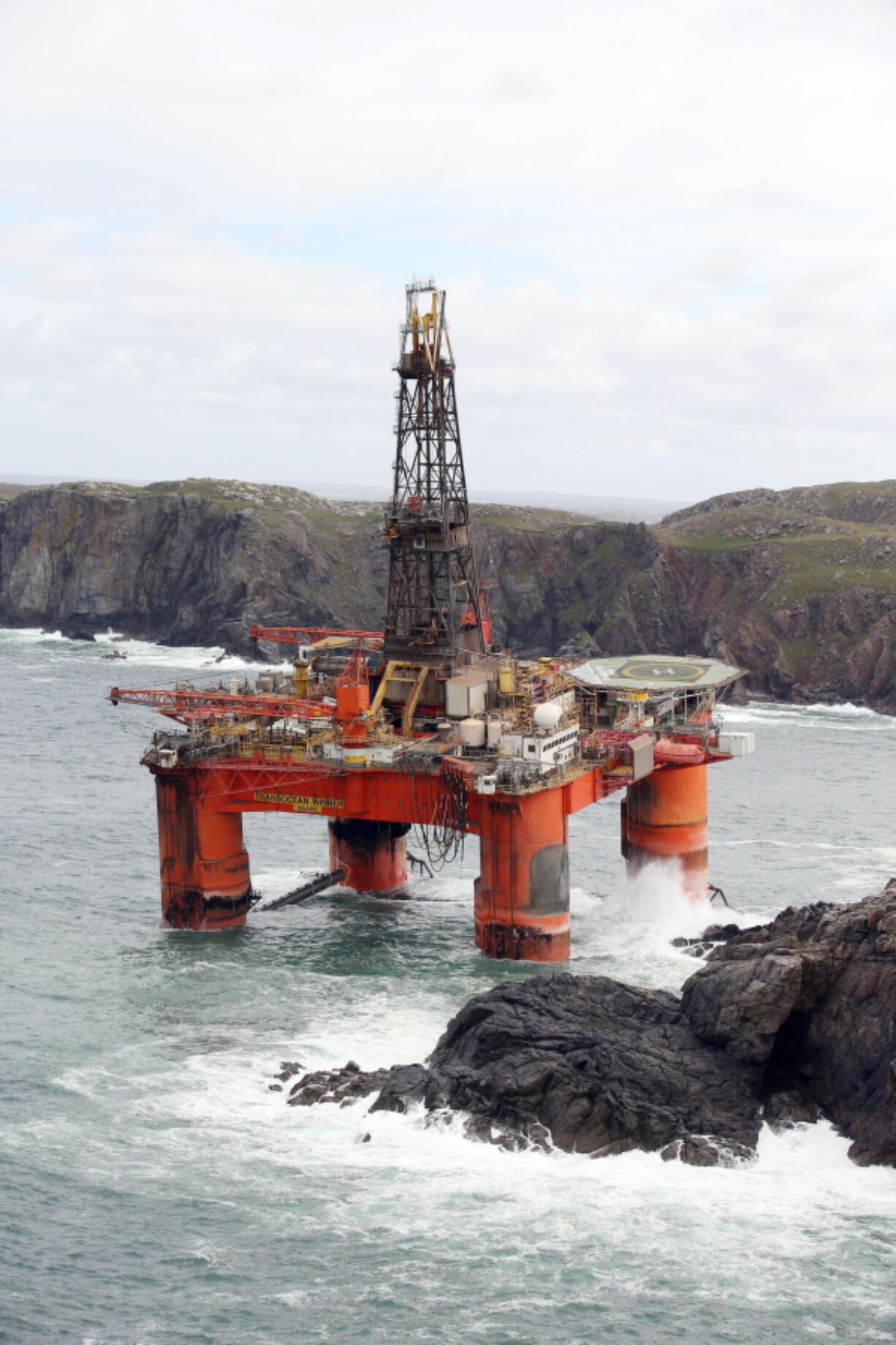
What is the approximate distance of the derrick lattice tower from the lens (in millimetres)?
54906

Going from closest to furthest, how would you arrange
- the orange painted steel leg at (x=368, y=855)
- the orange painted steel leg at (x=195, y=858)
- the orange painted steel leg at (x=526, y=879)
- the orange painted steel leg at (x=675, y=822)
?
the orange painted steel leg at (x=526, y=879) < the orange painted steel leg at (x=195, y=858) < the orange painted steel leg at (x=675, y=822) < the orange painted steel leg at (x=368, y=855)

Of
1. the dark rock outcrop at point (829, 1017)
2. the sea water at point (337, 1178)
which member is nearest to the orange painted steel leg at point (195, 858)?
the sea water at point (337, 1178)

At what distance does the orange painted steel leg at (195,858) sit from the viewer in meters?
51.3

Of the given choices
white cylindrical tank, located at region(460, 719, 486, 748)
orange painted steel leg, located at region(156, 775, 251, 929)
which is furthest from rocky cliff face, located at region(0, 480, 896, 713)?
orange painted steel leg, located at region(156, 775, 251, 929)

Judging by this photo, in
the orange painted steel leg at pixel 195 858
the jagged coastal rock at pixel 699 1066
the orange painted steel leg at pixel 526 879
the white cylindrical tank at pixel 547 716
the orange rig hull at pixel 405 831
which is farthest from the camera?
the orange painted steel leg at pixel 195 858

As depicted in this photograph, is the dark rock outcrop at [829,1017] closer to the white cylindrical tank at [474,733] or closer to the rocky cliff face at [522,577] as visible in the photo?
the white cylindrical tank at [474,733]

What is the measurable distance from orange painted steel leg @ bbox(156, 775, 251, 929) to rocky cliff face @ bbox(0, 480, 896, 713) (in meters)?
74.0

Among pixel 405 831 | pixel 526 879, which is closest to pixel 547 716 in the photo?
pixel 526 879

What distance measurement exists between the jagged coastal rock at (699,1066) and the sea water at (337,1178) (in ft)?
2.09

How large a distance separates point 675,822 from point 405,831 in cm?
1021

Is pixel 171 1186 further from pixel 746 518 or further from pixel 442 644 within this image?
pixel 746 518

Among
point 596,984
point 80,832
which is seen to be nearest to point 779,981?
point 596,984

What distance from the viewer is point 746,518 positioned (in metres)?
149

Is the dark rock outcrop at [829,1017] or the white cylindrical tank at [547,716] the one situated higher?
the white cylindrical tank at [547,716]
